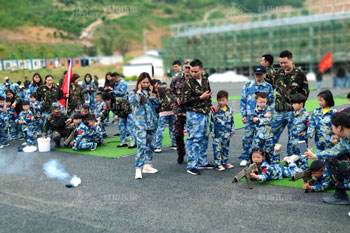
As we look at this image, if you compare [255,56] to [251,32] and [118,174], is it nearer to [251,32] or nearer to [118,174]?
[251,32]

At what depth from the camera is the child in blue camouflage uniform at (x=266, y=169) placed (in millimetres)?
6125

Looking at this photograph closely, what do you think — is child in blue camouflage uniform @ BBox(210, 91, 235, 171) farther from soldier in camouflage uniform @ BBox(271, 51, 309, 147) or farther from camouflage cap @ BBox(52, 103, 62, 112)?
camouflage cap @ BBox(52, 103, 62, 112)

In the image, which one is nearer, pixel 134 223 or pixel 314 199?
pixel 134 223

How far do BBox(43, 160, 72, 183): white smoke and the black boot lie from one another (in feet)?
14.2

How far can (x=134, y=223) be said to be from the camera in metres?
4.59

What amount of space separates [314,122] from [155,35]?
304ft

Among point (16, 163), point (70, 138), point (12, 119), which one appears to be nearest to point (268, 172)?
point (16, 163)

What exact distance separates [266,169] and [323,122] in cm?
116

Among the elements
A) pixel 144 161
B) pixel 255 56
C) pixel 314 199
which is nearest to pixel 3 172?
pixel 144 161

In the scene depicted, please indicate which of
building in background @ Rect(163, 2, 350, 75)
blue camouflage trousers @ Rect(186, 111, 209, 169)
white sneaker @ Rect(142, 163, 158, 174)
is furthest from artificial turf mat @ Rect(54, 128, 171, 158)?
building in background @ Rect(163, 2, 350, 75)

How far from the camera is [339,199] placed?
502 centimetres

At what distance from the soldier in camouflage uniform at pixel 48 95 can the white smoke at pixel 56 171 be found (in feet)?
9.72

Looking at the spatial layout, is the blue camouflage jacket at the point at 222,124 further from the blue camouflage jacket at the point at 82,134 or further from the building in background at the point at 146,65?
the building in background at the point at 146,65

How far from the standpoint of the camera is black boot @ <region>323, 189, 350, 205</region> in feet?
16.4
